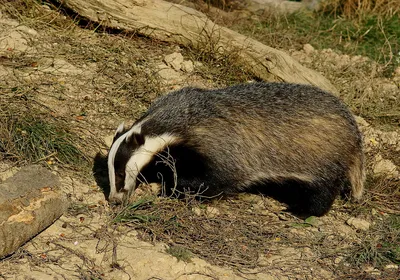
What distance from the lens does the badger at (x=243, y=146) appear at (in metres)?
5.65

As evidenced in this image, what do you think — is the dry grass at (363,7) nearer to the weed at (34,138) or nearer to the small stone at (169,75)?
the small stone at (169,75)

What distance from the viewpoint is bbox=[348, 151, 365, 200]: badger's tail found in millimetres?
6020

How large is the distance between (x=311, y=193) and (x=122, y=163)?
5.65 feet

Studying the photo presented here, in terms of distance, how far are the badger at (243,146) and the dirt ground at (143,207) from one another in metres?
0.27

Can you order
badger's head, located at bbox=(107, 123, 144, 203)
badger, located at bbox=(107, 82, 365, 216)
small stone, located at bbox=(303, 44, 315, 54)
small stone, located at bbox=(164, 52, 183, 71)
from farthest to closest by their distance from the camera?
small stone, located at bbox=(303, 44, 315, 54)
small stone, located at bbox=(164, 52, 183, 71)
badger, located at bbox=(107, 82, 365, 216)
badger's head, located at bbox=(107, 123, 144, 203)

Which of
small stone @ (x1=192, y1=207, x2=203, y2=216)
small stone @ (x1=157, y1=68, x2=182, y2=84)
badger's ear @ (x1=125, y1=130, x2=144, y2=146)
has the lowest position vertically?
small stone @ (x1=192, y1=207, x2=203, y2=216)

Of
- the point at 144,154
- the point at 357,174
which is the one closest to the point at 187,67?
the point at 144,154

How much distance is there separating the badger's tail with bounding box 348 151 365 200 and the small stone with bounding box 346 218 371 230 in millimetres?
298

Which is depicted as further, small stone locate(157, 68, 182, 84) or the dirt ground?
small stone locate(157, 68, 182, 84)

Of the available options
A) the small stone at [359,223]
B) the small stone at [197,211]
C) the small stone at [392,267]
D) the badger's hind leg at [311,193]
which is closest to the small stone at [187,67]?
the badger's hind leg at [311,193]

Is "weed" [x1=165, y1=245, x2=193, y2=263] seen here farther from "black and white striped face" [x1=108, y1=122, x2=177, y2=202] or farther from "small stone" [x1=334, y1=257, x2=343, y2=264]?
"small stone" [x1=334, y1=257, x2=343, y2=264]

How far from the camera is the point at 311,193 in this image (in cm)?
593

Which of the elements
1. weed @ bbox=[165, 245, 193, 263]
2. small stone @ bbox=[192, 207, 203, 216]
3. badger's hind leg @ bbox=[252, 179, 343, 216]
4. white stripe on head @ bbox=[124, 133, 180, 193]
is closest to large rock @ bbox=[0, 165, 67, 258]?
white stripe on head @ bbox=[124, 133, 180, 193]

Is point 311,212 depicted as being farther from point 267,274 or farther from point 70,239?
point 70,239
